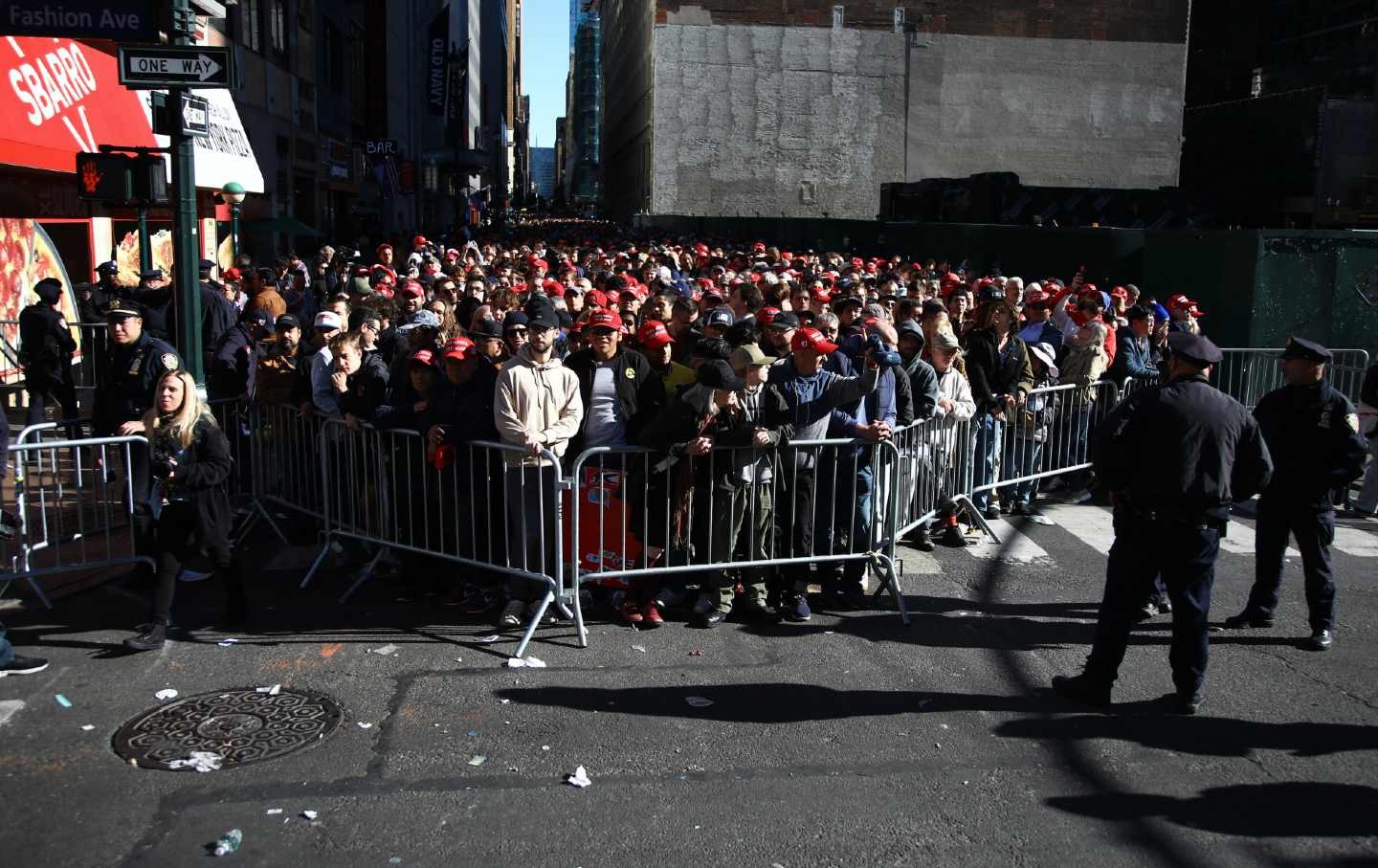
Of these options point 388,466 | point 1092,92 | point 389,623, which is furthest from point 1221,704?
point 1092,92

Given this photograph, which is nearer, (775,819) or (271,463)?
(775,819)

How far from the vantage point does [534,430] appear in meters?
7.01

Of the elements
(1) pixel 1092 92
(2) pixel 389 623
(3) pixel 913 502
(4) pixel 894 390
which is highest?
(1) pixel 1092 92

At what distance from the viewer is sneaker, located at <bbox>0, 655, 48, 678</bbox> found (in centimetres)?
628

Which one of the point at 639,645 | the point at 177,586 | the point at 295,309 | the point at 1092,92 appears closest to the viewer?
the point at 639,645

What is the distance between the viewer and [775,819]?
15.7 ft

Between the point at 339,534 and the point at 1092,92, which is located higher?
the point at 1092,92

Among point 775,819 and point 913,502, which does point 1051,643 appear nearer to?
point 913,502

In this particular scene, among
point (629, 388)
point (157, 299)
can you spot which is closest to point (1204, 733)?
point (629, 388)

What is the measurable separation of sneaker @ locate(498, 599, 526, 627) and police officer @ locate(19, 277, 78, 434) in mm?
6716

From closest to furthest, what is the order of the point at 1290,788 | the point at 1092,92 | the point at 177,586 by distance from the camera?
the point at 1290,788, the point at 177,586, the point at 1092,92

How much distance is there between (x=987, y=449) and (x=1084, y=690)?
13.0 feet

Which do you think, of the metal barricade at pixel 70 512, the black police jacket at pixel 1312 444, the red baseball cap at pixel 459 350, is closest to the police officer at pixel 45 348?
the metal barricade at pixel 70 512

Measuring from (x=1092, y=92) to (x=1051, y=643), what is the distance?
57770 mm
